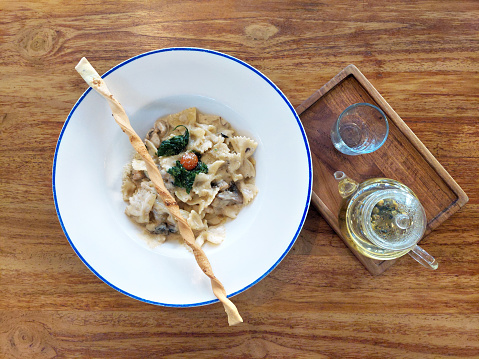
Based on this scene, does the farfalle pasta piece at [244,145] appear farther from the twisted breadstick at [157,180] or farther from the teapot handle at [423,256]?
the teapot handle at [423,256]

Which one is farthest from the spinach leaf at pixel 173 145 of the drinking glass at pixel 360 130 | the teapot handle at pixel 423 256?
the teapot handle at pixel 423 256

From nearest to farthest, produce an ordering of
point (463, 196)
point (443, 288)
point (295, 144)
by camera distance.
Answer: point (295, 144) < point (463, 196) < point (443, 288)

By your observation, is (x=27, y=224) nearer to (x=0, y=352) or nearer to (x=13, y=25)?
(x=0, y=352)

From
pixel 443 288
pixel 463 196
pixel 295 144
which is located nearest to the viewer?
pixel 295 144

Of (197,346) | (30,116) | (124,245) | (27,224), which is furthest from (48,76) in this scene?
(197,346)

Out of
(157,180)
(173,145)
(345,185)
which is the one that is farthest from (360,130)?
(157,180)

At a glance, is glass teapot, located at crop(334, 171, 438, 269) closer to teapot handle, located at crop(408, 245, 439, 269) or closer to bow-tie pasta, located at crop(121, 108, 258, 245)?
teapot handle, located at crop(408, 245, 439, 269)

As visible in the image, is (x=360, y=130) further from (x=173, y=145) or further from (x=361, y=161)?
(x=173, y=145)
